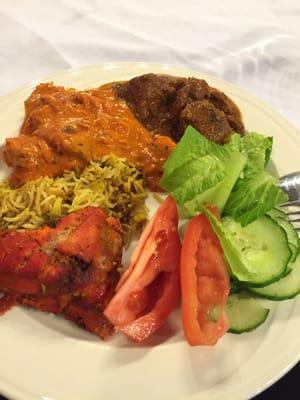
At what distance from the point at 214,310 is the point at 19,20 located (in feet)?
10.6

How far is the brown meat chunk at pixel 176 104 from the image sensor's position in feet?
11.0

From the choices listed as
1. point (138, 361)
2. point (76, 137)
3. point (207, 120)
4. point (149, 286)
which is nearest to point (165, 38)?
point (207, 120)

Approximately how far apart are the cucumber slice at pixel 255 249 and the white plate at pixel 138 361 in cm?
21

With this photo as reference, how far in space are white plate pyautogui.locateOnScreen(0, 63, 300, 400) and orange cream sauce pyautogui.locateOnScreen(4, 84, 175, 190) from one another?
93 centimetres

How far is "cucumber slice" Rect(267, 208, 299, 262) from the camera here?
2.54m

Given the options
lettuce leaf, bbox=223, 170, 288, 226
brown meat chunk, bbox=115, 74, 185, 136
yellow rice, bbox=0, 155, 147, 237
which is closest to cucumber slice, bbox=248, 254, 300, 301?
lettuce leaf, bbox=223, 170, 288, 226

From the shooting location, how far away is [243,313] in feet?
7.95

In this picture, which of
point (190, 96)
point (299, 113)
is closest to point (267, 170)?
point (190, 96)

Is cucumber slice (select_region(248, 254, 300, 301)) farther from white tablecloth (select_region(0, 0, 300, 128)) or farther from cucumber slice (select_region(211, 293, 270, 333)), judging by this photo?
white tablecloth (select_region(0, 0, 300, 128))

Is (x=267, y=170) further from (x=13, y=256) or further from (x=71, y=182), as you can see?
(x=13, y=256)

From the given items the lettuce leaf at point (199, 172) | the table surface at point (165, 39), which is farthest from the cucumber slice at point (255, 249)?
the table surface at point (165, 39)

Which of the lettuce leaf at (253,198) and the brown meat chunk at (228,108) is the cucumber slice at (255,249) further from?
the brown meat chunk at (228,108)

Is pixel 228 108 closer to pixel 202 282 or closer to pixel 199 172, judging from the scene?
pixel 199 172

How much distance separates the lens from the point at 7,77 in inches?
160
